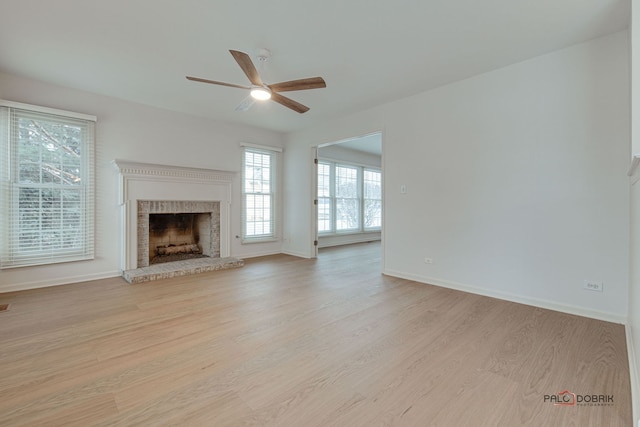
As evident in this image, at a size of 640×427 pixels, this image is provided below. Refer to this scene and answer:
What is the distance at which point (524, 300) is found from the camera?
2971mm

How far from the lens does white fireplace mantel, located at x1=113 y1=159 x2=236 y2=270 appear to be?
13.5ft

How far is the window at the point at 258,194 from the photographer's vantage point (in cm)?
559

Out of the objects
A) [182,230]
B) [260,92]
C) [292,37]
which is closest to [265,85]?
[260,92]

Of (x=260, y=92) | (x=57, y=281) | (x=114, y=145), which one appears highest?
(x=260, y=92)

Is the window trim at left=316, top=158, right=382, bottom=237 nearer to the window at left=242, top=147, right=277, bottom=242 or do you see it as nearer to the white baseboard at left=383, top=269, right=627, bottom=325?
the window at left=242, top=147, right=277, bottom=242

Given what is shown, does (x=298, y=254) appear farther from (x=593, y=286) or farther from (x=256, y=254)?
(x=593, y=286)

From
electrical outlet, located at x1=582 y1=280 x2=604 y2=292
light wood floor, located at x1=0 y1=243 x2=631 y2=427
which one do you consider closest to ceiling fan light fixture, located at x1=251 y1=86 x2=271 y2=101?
light wood floor, located at x1=0 y1=243 x2=631 y2=427

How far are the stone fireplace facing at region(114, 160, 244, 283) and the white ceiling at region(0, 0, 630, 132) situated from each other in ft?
4.46

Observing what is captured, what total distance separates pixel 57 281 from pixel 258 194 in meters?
3.29

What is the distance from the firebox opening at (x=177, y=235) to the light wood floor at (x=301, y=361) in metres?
1.79

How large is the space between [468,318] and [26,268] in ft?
16.8

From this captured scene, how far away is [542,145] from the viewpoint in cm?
287

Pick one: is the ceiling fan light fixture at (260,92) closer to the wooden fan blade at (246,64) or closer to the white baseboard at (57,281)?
the wooden fan blade at (246,64)

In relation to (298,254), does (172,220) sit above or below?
above
